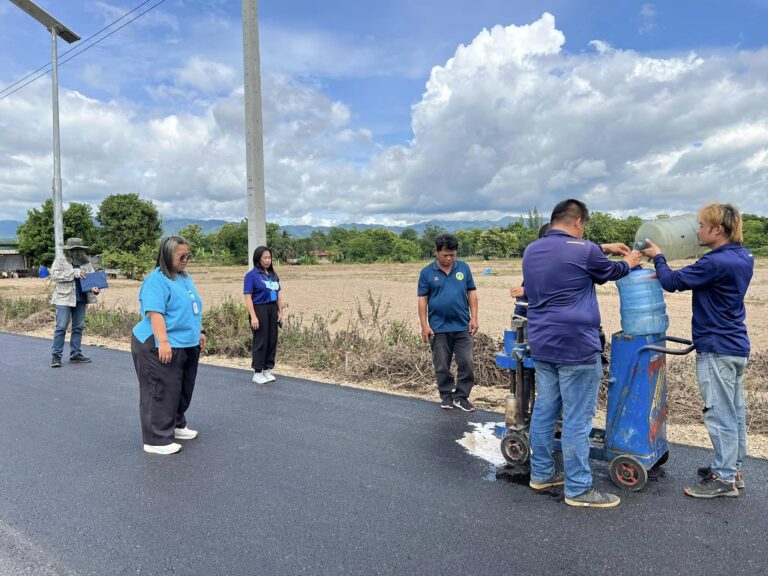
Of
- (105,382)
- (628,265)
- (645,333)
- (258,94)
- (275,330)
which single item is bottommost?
(105,382)

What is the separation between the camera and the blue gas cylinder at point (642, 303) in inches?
138

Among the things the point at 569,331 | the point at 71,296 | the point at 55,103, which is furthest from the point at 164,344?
the point at 55,103

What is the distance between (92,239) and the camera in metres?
50.2

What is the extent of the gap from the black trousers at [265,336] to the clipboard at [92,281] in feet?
9.85

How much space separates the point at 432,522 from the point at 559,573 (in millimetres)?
781

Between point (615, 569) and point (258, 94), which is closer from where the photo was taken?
point (615, 569)

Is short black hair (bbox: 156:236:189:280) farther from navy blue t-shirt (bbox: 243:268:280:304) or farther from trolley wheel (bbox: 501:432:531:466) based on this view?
trolley wheel (bbox: 501:432:531:466)

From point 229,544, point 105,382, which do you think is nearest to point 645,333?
point 229,544

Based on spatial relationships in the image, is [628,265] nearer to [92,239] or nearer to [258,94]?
[258,94]

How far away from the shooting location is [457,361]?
557 cm

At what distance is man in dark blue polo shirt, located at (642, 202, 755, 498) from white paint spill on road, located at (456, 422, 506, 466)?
132cm

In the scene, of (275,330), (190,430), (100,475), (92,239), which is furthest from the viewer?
(92,239)

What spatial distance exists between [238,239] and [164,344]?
84090 millimetres

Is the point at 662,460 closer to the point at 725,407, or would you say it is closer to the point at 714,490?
the point at 714,490
